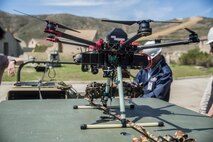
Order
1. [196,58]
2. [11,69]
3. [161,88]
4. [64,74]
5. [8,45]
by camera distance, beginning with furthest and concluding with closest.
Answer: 1. [196,58]
2. [64,74]
3. [8,45]
4. [161,88]
5. [11,69]

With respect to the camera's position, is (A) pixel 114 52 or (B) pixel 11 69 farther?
(B) pixel 11 69

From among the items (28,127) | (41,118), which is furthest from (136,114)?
(28,127)

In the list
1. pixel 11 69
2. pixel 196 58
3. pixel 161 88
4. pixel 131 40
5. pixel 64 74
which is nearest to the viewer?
pixel 131 40

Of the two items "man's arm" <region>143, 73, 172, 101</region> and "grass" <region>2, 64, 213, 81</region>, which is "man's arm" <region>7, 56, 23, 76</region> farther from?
"man's arm" <region>143, 73, 172, 101</region>

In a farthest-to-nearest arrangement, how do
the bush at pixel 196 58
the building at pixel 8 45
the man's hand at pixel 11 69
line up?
1. the bush at pixel 196 58
2. the building at pixel 8 45
3. the man's hand at pixel 11 69

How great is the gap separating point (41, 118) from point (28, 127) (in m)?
0.30

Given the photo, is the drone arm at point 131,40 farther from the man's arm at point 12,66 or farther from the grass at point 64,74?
the man's arm at point 12,66

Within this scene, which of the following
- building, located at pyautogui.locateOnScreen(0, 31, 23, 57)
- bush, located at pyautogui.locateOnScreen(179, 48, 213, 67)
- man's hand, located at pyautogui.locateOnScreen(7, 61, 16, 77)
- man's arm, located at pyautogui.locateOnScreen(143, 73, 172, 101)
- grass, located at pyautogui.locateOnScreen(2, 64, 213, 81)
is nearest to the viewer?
man's hand, located at pyautogui.locateOnScreen(7, 61, 16, 77)

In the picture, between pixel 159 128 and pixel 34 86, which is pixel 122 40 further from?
pixel 34 86

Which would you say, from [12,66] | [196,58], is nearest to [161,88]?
[12,66]

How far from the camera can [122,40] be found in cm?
257

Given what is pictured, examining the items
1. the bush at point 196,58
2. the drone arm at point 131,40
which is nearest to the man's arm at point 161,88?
the drone arm at point 131,40

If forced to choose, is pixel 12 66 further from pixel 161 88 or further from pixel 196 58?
pixel 196 58

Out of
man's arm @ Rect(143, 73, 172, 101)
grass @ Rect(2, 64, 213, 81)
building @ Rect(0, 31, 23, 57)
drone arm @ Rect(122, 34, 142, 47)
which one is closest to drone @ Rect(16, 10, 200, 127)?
drone arm @ Rect(122, 34, 142, 47)
